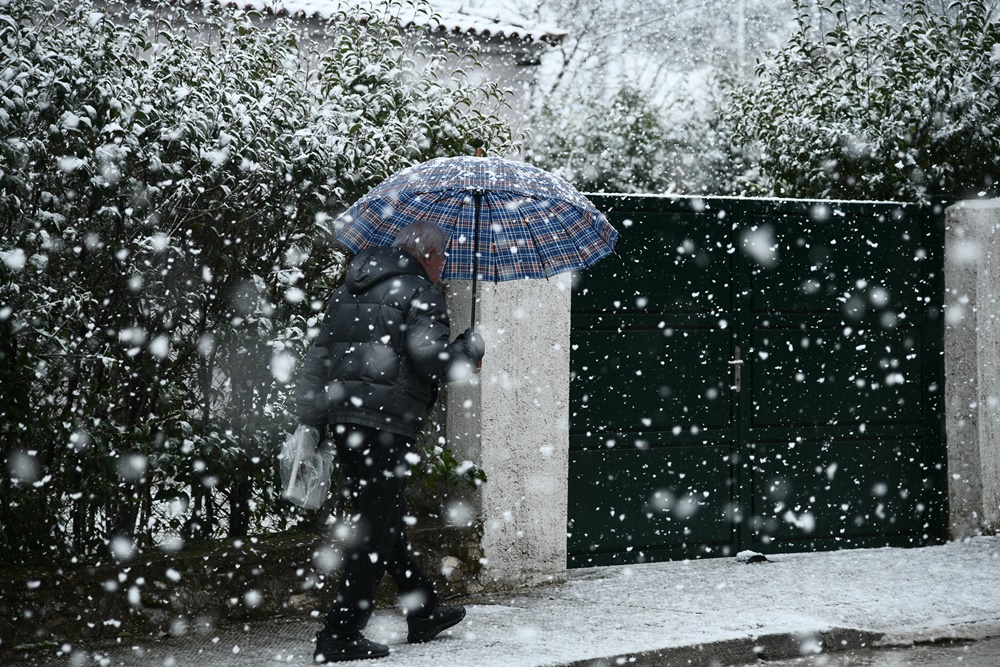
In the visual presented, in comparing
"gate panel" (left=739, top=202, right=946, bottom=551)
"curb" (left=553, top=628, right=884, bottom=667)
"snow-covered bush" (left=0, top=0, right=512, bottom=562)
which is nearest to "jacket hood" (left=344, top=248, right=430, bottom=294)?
"snow-covered bush" (left=0, top=0, right=512, bottom=562)

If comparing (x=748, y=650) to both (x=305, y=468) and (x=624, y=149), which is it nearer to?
(x=305, y=468)

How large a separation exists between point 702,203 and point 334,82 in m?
2.31

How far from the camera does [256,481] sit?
5.79 meters

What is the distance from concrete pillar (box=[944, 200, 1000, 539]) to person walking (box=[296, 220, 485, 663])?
411cm

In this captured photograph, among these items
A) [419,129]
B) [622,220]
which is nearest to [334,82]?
[419,129]

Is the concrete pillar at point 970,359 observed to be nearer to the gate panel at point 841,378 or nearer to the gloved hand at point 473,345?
the gate panel at point 841,378

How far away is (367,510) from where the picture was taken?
494 centimetres

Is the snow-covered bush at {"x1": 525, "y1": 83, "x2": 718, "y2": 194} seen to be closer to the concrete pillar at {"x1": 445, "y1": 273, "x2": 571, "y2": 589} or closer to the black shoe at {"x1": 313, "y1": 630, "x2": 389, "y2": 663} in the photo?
the concrete pillar at {"x1": 445, "y1": 273, "x2": 571, "y2": 589}

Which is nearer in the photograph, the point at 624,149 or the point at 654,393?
the point at 654,393

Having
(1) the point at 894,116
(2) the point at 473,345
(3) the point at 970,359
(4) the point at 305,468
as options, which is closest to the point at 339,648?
(4) the point at 305,468

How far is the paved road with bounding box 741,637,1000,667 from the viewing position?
204 inches

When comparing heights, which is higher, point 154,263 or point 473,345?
point 154,263

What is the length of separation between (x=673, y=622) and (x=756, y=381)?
215cm

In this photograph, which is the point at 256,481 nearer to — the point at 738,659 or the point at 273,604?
the point at 273,604
